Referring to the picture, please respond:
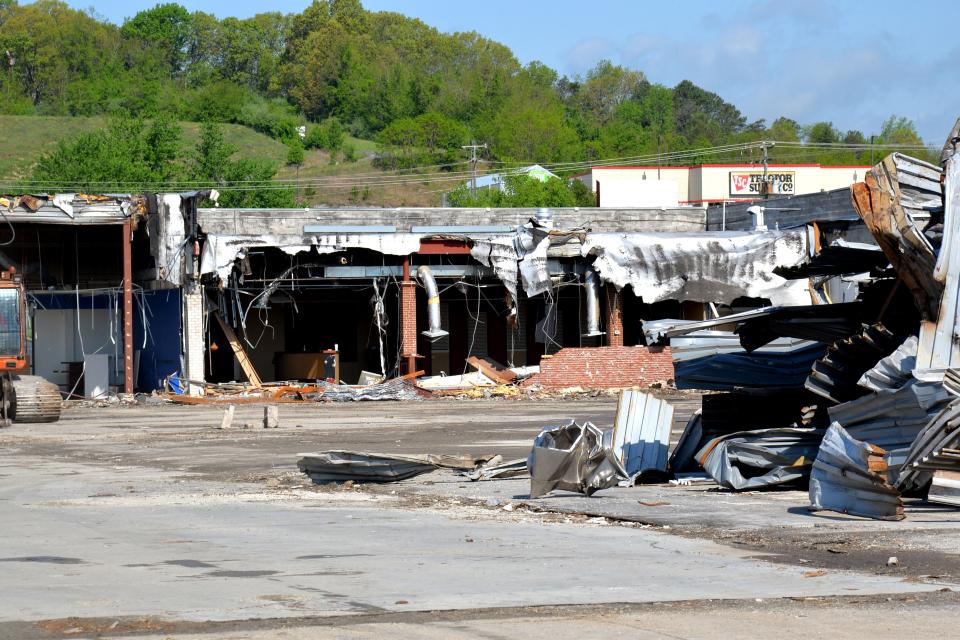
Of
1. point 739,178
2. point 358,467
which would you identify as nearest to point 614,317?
point 358,467

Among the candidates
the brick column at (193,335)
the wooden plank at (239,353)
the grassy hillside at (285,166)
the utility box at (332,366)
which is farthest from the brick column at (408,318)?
the grassy hillside at (285,166)

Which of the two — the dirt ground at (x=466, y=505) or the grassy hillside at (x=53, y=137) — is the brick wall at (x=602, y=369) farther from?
the grassy hillside at (x=53, y=137)

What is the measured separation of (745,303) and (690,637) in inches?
1379

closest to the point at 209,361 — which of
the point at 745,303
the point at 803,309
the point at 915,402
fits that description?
the point at 745,303

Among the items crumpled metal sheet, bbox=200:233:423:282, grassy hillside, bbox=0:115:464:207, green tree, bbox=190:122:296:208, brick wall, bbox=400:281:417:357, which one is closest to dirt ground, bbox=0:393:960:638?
crumpled metal sheet, bbox=200:233:423:282

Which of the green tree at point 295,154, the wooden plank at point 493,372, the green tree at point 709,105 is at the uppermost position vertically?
the green tree at point 709,105

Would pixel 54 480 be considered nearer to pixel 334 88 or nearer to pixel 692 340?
pixel 692 340

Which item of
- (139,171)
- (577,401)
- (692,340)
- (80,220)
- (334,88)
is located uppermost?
(334,88)

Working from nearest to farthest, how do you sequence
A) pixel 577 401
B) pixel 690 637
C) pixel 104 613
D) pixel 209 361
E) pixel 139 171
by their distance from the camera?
pixel 690 637
pixel 104 613
pixel 577 401
pixel 209 361
pixel 139 171

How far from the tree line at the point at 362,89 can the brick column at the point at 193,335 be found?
74008 mm

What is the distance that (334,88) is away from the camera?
13575cm

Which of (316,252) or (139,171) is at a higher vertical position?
(139,171)

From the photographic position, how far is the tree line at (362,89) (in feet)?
379

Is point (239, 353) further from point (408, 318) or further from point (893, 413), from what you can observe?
point (893, 413)
